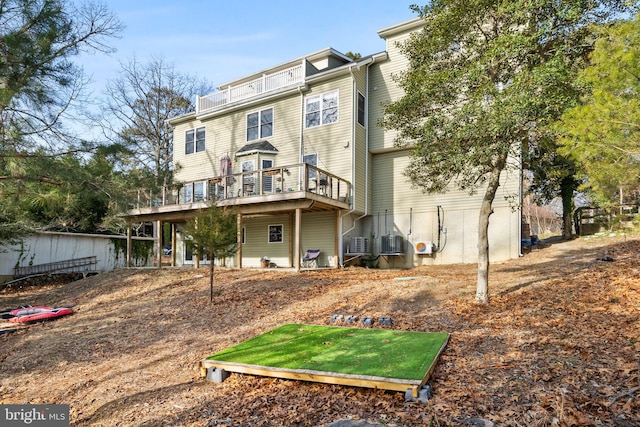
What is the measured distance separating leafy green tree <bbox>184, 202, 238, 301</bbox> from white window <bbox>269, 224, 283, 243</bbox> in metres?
6.61

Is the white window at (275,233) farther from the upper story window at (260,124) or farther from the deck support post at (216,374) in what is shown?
the deck support post at (216,374)

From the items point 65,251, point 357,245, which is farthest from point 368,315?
point 65,251

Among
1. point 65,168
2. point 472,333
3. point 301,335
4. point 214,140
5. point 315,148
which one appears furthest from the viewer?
point 214,140

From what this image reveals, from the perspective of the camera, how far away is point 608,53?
17.6ft

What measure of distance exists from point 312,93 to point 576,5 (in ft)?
36.1

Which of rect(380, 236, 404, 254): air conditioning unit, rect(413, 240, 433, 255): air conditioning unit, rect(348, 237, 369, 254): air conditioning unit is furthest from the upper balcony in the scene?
rect(413, 240, 433, 255): air conditioning unit

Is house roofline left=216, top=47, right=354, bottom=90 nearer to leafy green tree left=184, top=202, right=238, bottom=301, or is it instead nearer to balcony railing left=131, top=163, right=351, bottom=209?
balcony railing left=131, top=163, right=351, bottom=209

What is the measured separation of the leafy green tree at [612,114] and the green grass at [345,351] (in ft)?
11.5

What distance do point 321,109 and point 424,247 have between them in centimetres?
707

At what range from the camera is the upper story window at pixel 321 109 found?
15383 mm

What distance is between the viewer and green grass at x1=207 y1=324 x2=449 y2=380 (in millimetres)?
4691

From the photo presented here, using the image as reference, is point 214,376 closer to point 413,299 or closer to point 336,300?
point 336,300

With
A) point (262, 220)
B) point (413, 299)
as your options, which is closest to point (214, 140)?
point (262, 220)

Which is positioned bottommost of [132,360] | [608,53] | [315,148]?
[132,360]
